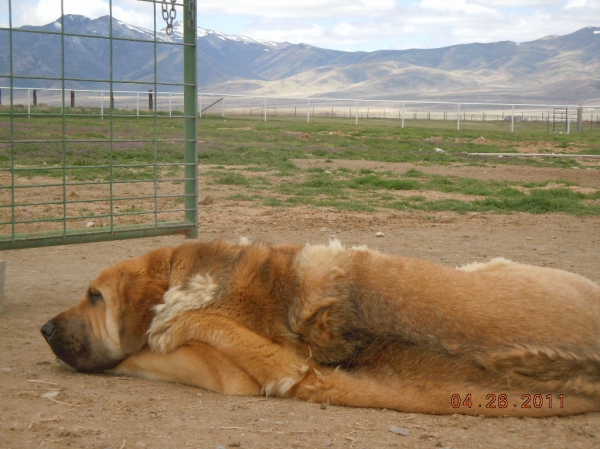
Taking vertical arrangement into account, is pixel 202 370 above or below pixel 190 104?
below

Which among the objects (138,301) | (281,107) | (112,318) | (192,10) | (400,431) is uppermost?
(281,107)

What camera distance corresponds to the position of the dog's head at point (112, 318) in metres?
4.14

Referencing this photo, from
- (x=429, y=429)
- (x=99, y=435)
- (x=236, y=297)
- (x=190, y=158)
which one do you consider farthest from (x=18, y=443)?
(x=190, y=158)

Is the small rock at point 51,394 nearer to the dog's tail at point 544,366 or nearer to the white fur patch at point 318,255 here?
the white fur patch at point 318,255

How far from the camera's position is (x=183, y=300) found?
4.05 meters

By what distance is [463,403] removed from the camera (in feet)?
12.2

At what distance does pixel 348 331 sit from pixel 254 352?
503 mm

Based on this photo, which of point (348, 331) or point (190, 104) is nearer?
point (348, 331)

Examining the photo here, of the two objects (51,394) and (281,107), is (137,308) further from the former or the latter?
(281,107)

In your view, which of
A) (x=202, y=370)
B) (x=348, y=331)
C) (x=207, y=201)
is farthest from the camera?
(x=207, y=201)

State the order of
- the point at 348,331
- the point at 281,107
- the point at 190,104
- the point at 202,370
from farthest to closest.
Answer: the point at 281,107 → the point at 190,104 → the point at 202,370 → the point at 348,331

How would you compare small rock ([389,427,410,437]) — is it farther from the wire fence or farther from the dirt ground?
the wire fence

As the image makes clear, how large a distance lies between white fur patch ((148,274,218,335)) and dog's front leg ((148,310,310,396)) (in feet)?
0.38

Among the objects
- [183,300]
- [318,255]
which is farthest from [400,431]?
[183,300]
